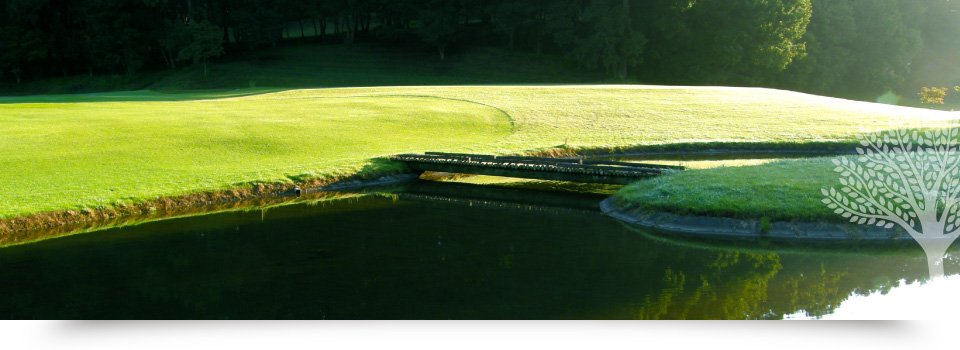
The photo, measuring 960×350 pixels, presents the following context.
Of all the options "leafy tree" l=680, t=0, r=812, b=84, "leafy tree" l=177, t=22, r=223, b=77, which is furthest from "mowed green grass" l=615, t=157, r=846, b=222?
"leafy tree" l=177, t=22, r=223, b=77

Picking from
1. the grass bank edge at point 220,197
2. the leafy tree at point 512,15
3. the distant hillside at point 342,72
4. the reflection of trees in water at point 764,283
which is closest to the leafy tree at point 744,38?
the distant hillside at point 342,72

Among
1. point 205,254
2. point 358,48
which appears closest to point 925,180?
point 205,254

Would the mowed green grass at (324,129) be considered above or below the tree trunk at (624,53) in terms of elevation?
below

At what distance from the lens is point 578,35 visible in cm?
6925

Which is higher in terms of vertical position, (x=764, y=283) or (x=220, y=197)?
(x=764, y=283)

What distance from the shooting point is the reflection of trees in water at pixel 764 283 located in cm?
981

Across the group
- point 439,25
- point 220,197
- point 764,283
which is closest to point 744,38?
point 439,25

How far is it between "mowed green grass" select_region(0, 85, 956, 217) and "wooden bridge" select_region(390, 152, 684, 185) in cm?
222

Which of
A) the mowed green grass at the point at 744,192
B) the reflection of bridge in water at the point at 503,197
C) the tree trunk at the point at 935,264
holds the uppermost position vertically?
the mowed green grass at the point at 744,192

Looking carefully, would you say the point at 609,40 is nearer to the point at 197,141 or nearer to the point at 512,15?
the point at 512,15

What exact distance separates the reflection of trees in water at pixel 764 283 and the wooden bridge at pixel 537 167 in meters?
6.62

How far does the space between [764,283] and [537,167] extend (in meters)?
10.2

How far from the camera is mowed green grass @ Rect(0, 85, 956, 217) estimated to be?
19.8m

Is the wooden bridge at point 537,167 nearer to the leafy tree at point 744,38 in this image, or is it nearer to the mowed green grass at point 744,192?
the mowed green grass at point 744,192
